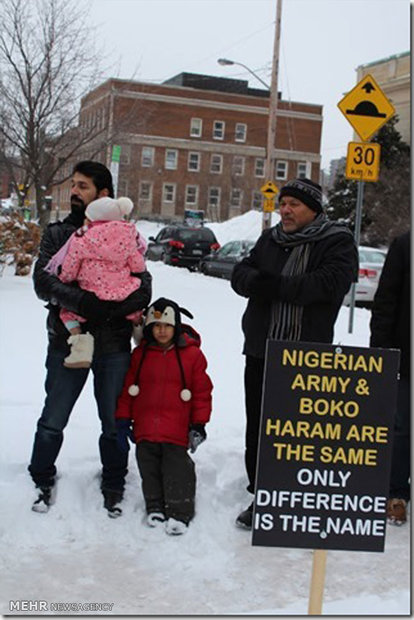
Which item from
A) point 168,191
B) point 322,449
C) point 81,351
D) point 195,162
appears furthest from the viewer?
point 195,162

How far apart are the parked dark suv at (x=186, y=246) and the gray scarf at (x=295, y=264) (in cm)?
2082

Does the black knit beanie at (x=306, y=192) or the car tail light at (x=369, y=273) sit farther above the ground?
the car tail light at (x=369, y=273)

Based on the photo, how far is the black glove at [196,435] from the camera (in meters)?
4.41

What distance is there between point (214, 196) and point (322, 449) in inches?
2625

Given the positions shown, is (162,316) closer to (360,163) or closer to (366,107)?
(360,163)

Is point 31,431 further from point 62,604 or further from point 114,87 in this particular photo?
point 114,87

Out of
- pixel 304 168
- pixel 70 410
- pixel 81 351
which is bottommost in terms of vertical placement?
pixel 70 410

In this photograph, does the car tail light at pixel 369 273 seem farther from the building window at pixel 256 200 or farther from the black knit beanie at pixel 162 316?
the building window at pixel 256 200

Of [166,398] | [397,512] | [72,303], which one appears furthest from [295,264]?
[397,512]

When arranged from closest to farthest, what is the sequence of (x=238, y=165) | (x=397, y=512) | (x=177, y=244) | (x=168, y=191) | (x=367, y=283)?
1. (x=397, y=512)
2. (x=367, y=283)
3. (x=177, y=244)
4. (x=168, y=191)
5. (x=238, y=165)

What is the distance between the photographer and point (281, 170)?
72.9 meters

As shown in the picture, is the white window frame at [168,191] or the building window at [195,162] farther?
the building window at [195,162]

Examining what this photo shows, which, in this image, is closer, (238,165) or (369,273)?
(369,273)

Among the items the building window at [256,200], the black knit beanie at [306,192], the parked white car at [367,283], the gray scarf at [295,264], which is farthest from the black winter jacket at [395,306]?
the building window at [256,200]
